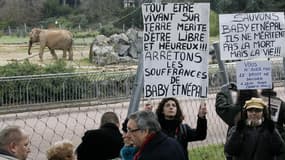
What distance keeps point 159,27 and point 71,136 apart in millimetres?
5826


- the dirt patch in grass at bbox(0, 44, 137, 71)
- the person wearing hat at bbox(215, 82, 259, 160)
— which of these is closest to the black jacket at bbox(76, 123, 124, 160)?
the person wearing hat at bbox(215, 82, 259, 160)

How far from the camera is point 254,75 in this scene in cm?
724

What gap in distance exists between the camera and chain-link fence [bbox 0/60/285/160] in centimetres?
1219

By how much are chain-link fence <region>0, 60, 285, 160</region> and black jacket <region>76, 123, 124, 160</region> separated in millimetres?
5517

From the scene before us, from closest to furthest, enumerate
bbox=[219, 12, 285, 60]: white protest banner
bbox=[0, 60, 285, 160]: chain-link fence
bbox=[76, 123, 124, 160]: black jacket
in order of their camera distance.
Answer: bbox=[76, 123, 124, 160]: black jacket < bbox=[219, 12, 285, 60]: white protest banner < bbox=[0, 60, 285, 160]: chain-link fence

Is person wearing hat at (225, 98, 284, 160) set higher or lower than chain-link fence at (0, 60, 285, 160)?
higher

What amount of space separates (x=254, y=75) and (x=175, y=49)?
1105 mm

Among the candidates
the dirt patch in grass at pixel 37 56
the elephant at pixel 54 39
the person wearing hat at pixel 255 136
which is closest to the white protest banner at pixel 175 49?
the person wearing hat at pixel 255 136

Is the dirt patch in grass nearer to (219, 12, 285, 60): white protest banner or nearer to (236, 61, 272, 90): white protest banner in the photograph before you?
(219, 12, 285, 60): white protest banner

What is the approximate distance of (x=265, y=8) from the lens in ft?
117

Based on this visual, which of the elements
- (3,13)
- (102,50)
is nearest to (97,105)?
(102,50)

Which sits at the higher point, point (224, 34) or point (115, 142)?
point (224, 34)

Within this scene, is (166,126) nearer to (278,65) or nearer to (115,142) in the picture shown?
(115,142)

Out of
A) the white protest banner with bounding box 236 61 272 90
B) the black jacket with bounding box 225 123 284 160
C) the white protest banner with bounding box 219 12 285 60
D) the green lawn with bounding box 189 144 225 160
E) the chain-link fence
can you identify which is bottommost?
the green lawn with bounding box 189 144 225 160
